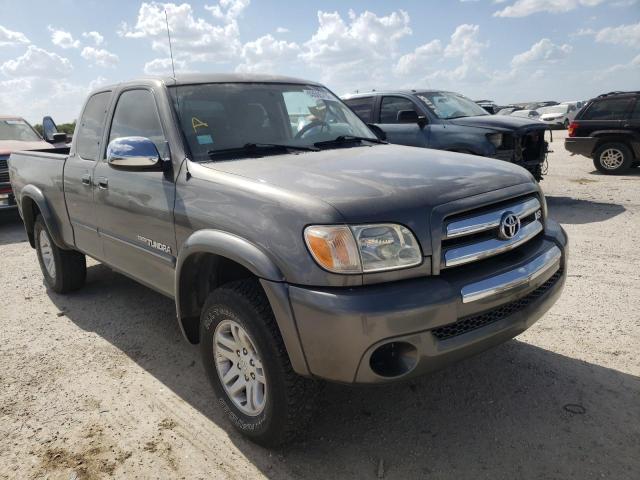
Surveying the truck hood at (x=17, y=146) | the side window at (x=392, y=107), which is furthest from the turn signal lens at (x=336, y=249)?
the truck hood at (x=17, y=146)

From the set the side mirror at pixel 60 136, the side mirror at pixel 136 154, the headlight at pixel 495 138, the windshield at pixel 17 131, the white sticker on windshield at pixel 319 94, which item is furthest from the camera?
the windshield at pixel 17 131

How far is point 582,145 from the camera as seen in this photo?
11.2 m

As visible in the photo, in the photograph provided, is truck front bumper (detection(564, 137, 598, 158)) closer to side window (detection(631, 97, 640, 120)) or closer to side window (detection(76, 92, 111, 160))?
side window (detection(631, 97, 640, 120))

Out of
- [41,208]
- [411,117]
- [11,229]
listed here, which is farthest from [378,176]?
[11,229]

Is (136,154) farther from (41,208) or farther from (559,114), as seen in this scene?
(559,114)

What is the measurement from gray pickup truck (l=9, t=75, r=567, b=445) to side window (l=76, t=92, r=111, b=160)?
0.35m

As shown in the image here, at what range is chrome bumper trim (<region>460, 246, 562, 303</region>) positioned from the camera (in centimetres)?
228

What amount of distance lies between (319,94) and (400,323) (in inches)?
98.1

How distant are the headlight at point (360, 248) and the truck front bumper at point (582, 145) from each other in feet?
34.7

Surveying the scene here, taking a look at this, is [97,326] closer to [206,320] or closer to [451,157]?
[206,320]

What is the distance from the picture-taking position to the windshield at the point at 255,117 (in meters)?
3.15

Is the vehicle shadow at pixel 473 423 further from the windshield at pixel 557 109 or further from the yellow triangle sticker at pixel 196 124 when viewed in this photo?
the windshield at pixel 557 109

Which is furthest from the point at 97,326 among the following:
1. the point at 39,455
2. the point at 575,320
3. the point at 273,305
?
the point at 575,320

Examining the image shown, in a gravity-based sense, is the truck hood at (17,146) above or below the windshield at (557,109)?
above
